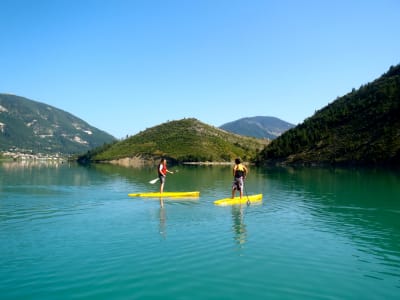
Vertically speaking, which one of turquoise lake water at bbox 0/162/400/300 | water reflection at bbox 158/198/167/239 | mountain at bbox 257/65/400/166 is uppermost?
mountain at bbox 257/65/400/166

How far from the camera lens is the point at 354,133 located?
5906 inches

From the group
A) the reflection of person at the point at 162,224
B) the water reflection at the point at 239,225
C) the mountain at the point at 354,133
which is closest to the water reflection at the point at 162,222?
the reflection of person at the point at 162,224

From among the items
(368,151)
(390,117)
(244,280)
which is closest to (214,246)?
(244,280)

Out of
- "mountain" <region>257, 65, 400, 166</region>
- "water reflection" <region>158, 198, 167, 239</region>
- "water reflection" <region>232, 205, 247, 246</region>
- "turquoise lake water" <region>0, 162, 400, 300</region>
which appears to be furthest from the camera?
"mountain" <region>257, 65, 400, 166</region>

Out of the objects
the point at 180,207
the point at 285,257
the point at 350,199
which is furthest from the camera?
the point at 350,199

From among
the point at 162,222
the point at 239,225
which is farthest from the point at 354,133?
the point at 162,222

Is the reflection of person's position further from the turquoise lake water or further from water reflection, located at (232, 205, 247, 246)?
water reflection, located at (232, 205, 247, 246)

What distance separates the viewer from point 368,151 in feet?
429

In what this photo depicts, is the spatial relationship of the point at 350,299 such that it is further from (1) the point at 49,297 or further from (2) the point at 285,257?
(1) the point at 49,297

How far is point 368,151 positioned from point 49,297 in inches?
5302

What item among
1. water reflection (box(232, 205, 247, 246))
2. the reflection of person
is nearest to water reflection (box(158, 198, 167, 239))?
the reflection of person

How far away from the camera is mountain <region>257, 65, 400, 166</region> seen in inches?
5138

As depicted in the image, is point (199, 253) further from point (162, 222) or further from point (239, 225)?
point (162, 222)

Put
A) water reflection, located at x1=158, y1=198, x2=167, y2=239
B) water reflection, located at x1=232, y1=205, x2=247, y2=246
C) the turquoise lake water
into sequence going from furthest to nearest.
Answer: water reflection, located at x1=158, y1=198, x2=167, y2=239 → water reflection, located at x1=232, y1=205, x2=247, y2=246 → the turquoise lake water
